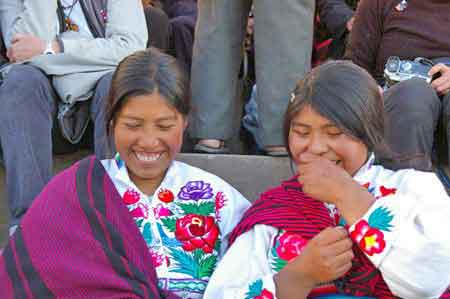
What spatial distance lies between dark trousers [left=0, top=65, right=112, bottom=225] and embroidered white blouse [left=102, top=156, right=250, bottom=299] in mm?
597

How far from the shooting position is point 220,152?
10.4 feet

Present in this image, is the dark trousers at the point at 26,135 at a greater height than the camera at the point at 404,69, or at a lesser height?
lesser

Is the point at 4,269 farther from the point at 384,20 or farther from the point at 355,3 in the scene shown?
the point at 355,3

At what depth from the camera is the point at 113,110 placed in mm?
2322

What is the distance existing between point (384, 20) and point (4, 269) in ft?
7.07

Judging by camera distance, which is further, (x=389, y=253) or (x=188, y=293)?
(x=188, y=293)

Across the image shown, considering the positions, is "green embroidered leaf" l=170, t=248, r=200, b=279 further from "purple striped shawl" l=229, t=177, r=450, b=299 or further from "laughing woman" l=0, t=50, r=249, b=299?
"purple striped shawl" l=229, t=177, r=450, b=299

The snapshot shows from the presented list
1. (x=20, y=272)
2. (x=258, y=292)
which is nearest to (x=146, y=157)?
(x=20, y=272)

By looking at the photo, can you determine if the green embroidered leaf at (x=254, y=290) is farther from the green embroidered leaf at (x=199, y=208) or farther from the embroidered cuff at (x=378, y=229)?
the green embroidered leaf at (x=199, y=208)

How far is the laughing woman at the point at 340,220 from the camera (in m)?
1.76

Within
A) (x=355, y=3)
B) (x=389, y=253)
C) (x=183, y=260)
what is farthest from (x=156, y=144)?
(x=355, y=3)

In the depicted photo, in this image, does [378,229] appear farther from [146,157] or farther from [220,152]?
[220,152]

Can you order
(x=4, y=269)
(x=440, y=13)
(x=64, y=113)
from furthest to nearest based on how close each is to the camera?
(x=440, y=13) < (x=64, y=113) < (x=4, y=269)

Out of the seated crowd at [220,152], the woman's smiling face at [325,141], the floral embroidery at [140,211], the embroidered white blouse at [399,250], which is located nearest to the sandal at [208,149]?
the seated crowd at [220,152]
